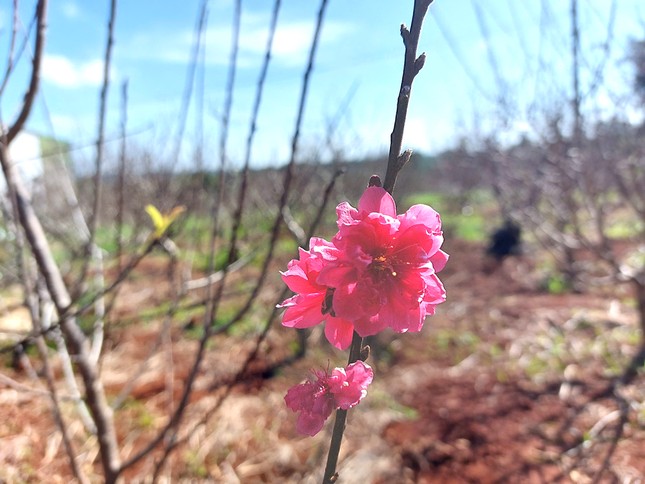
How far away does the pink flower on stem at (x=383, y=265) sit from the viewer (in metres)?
0.66

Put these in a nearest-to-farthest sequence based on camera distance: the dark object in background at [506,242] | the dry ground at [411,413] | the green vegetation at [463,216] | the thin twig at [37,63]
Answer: the thin twig at [37,63]
the dry ground at [411,413]
the dark object in background at [506,242]
the green vegetation at [463,216]

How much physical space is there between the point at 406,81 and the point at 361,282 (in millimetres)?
261

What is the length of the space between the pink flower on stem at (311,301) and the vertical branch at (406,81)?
14 centimetres

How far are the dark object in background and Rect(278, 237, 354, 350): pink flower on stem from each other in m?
11.3

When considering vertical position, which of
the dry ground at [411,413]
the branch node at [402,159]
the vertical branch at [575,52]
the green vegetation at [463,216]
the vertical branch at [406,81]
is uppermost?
the vertical branch at [575,52]

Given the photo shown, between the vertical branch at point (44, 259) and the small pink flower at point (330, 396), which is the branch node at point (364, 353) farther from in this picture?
the vertical branch at point (44, 259)

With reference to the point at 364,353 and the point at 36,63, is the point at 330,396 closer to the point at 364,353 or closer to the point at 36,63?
the point at 364,353

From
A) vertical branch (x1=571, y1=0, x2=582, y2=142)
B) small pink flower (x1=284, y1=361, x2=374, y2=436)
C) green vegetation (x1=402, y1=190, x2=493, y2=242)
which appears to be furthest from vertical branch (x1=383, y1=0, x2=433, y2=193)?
green vegetation (x1=402, y1=190, x2=493, y2=242)

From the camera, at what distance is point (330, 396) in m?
0.69

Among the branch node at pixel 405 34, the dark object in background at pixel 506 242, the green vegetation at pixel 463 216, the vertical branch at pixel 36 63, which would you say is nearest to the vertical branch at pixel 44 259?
the vertical branch at pixel 36 63

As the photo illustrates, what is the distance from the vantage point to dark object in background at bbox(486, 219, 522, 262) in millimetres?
11477

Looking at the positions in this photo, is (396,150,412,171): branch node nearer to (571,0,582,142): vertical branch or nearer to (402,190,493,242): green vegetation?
(571,0,582,142): vertical branch

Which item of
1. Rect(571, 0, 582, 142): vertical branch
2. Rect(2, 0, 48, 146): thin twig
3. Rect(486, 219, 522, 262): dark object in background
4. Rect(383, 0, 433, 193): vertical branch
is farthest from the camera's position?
Rect(486, 219, 522, 262): dark object in background

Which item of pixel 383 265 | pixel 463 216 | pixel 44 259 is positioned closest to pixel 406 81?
pixel 383 265
